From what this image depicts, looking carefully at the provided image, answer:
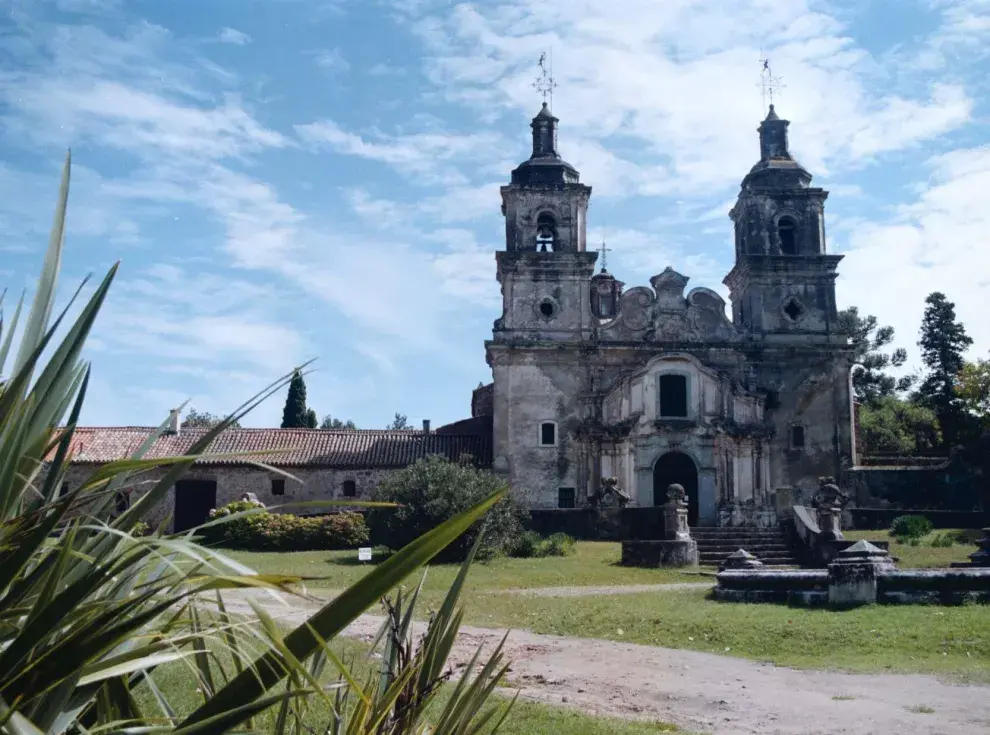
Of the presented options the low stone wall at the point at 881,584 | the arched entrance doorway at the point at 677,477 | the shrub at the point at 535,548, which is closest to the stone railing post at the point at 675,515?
the shrub at the point at 535,548

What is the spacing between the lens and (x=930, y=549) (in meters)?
20.0

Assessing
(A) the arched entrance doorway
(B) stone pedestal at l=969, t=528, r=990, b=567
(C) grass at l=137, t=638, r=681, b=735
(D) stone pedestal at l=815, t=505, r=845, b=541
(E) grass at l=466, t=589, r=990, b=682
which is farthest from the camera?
(A) the arched entrance doorway

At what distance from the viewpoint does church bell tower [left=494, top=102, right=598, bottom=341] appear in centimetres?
3089

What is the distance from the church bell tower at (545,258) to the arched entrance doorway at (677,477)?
193 inches

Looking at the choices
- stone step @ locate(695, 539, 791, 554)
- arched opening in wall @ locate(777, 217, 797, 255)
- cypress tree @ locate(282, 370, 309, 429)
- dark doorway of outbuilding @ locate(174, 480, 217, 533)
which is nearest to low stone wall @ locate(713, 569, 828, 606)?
stone step @ locate(695, 539, 791, 554)

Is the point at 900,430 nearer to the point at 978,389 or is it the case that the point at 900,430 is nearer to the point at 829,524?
the point at 978,389

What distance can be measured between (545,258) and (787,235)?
8620 millimetres

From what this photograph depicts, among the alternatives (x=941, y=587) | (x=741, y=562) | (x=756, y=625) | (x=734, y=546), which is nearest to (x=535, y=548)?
(x=734, y=546)

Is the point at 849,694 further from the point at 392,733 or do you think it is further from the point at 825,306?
the point at 825,306

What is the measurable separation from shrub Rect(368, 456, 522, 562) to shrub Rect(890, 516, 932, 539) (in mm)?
9127

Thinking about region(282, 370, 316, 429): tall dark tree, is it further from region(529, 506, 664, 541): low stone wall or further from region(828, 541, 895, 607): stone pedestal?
region(828, 541, 895, 607): stone pedestal

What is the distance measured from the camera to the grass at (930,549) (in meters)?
17.9

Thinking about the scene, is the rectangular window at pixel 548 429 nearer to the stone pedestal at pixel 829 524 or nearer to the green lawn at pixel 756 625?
the stone pedestal at pixel 829 524

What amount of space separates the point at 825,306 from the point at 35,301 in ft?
105
